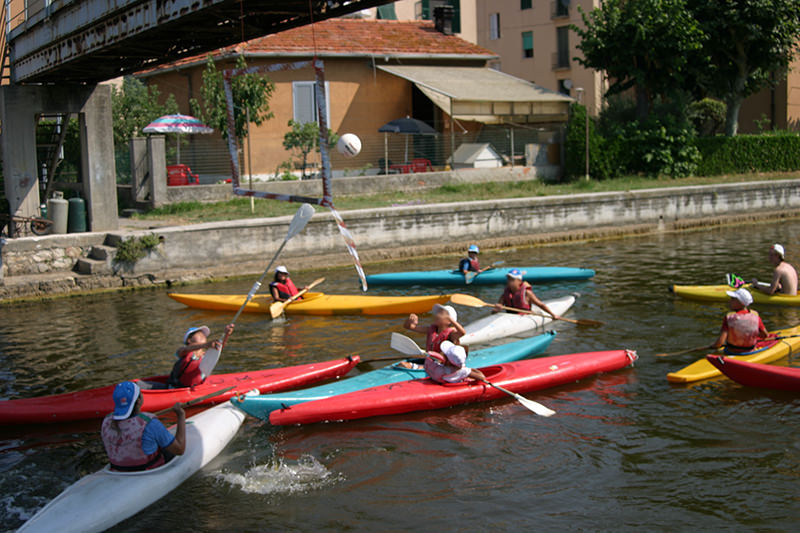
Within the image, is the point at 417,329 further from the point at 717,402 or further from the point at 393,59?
the point at 393,59

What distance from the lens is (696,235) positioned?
2136 cm

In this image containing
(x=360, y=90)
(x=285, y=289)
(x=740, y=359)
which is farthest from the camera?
(x=360, y=90)

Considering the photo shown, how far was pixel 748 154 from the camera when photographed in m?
26.8

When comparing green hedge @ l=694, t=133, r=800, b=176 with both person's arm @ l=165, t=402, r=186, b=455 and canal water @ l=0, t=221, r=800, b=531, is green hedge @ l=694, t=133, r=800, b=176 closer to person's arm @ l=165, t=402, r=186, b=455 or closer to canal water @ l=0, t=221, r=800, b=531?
canal water @ l=0, t=221, r=800, b=531

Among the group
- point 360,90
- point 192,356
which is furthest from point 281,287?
point 360,90

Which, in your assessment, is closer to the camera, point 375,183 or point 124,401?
point 124,401

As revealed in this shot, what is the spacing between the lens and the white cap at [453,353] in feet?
26.9

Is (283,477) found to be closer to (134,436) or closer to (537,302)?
(134,436)

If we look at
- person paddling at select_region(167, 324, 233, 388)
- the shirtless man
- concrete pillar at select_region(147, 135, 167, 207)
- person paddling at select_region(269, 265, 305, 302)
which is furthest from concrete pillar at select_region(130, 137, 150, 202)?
the shirtless man

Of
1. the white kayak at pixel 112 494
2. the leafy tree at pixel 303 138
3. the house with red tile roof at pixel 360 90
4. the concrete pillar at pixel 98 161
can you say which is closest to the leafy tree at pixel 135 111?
the house with red tile roof at pixel 360 90

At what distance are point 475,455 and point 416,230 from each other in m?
11.6

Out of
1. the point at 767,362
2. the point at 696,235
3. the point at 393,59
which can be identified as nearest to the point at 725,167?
the point at 696,235

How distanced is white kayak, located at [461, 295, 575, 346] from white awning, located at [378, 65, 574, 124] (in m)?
13.2

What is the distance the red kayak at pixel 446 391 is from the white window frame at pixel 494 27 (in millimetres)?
31326
